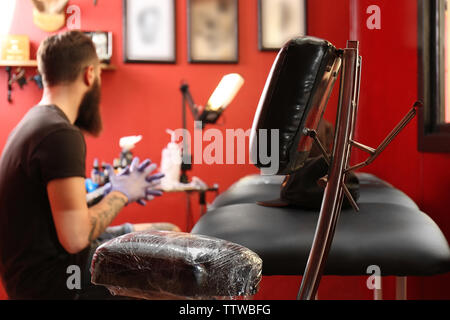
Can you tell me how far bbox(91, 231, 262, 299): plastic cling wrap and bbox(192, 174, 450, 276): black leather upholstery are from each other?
363 millimetres

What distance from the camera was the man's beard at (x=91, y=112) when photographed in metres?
2.11

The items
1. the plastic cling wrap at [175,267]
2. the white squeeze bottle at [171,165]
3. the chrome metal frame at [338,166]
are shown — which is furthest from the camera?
the white squeeze bottle at [171,165]

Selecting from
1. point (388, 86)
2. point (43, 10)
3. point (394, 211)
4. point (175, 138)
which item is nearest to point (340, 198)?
point (394, 211)

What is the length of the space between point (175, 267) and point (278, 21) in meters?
3.29

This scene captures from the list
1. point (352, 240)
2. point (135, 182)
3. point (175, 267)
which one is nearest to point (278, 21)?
point (135, 182)

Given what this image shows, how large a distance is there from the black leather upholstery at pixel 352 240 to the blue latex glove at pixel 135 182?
0.67m

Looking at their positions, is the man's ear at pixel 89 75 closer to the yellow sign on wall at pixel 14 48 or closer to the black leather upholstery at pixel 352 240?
the black leather upholstery at pixel 352 240

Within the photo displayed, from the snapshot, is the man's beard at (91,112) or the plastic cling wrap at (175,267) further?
the man's beard at (91,112)

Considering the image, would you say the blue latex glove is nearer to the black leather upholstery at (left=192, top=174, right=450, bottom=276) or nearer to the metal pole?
the black leather upholstery at (left=192, top=174, right=450, bottom=276)

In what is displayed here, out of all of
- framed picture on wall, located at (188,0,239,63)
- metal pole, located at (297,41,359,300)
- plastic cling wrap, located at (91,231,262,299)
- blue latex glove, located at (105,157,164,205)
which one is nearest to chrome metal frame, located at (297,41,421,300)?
metal pole, located at (297,41,359,300)

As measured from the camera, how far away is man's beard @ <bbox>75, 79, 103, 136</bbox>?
2.11m

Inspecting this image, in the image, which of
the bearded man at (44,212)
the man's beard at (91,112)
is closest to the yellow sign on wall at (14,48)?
the man's beard at (91,112)

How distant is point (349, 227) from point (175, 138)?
8.55ft
